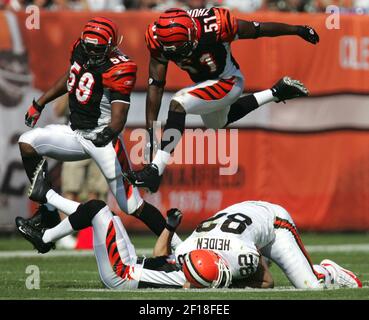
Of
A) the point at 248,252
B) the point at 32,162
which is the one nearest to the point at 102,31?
the point at 32,162

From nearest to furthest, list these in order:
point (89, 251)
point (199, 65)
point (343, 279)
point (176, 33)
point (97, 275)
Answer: point (343, 279)
point (176, 33)
point (199, 65)
point (97, 275)
point (89, 251)

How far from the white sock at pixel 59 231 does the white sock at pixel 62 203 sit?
8.2 inches

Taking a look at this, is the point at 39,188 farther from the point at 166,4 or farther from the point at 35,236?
the point at 166,4

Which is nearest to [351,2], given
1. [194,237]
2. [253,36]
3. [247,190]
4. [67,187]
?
[247,190]

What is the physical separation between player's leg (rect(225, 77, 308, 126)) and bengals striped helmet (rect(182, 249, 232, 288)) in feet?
7.44

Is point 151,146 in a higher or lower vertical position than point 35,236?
higher

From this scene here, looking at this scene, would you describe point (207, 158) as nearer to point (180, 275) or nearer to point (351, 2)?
point (351, 2)

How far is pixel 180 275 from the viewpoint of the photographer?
25.5 feet

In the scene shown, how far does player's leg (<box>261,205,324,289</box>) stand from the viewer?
7.74 metres

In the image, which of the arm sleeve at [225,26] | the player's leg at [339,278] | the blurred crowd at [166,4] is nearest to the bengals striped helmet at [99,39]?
the arm sleeve at [225,26]

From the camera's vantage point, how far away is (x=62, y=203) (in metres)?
8.27

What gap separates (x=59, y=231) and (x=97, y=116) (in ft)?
4.80

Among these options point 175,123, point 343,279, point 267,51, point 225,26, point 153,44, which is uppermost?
point 225,26

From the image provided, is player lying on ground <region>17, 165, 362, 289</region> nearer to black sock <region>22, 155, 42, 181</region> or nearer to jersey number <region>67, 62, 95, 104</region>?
black sock <region>22, 155, 42, 181</region>
